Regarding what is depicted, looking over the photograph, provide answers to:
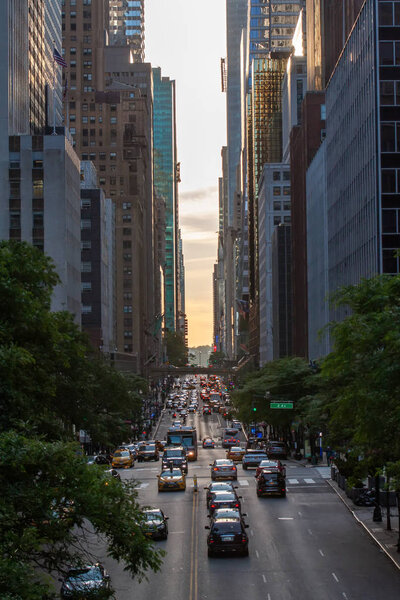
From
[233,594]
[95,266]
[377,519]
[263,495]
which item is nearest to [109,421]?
[263,495]

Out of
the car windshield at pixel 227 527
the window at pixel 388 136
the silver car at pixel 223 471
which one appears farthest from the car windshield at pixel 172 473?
the window at pixel 388 136

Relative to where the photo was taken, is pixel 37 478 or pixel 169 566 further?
pixel 169 566

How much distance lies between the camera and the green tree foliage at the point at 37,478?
1850cm

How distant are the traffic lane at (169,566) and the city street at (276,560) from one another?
1.3 inches

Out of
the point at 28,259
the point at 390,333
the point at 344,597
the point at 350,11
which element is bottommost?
the point at 344,597

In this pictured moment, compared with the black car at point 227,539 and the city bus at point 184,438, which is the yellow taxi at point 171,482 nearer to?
the black car at point 227,539

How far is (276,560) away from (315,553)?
8.27 ft

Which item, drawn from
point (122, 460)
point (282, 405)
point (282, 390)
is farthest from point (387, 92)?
point (122, 460)

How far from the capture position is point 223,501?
4759cm

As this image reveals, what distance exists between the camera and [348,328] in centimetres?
3844

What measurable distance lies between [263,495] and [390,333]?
2727cm

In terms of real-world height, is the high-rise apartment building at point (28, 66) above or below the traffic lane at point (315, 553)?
above

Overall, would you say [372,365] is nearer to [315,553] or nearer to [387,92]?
[315,553]

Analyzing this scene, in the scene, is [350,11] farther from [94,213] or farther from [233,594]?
[233,594]
